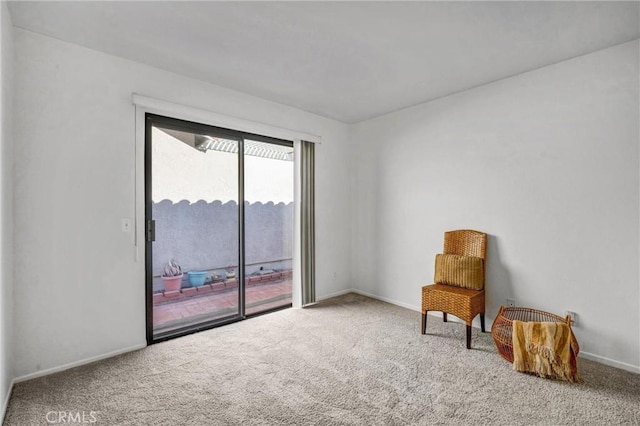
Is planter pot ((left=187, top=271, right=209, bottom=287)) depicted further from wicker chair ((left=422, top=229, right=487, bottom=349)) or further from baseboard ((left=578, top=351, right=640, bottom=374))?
baseboard ((left=578, top=351, right=640, bottom=374))

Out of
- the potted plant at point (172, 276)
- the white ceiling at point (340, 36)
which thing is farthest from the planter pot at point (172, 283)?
the white ceiling at point (340, 36)

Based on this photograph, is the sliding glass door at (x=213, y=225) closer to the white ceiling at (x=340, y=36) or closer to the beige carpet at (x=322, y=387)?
the beige carpet at (x=322, y=387)

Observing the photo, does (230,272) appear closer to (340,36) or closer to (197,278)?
(197,278)

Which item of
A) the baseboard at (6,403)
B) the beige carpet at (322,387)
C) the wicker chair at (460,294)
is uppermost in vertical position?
the wicker chair at (460,294)

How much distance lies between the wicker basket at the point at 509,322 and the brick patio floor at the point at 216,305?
96.5 inches

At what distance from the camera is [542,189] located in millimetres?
2896

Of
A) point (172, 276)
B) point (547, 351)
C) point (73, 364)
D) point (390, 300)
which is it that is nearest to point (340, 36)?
point (172, 276)

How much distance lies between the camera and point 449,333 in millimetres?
3188

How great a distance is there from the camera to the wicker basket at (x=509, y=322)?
257 centimetres

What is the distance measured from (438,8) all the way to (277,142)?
240 centimetres

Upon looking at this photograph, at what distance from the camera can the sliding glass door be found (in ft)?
10.1

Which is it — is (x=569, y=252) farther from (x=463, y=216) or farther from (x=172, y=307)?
(x=172, y=307)

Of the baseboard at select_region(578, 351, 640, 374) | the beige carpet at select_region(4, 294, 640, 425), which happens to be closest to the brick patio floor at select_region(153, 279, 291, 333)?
the beige carpet at select_region(4, 294, 640, 425)

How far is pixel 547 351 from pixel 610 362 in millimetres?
713
